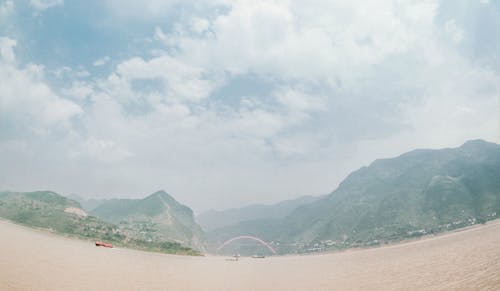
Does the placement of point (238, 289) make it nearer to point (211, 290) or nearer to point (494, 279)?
point (211, 290)

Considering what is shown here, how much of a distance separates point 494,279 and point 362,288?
643 inches

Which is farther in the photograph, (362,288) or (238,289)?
(238,289)

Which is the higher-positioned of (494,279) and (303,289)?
(494,279)

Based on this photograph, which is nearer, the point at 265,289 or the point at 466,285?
the point at 466,285

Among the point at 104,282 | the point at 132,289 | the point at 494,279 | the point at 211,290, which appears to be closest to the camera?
the point at 494,279

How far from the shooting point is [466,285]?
117 feet

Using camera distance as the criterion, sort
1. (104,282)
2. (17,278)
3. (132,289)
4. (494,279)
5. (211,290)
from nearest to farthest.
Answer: (494,279) < (17,278) < (132,289) < (104,282) < (211,290)

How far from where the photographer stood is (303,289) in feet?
165

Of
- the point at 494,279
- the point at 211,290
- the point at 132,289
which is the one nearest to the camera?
the point at 494,279

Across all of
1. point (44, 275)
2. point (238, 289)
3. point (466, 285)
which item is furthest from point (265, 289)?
point (44, 275)

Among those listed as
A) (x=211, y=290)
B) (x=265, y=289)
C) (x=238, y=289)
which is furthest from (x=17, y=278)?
(x=265, y=289)

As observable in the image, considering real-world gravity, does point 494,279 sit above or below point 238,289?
above

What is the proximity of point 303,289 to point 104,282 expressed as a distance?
1115 inches

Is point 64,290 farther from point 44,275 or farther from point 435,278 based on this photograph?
point 435,278
